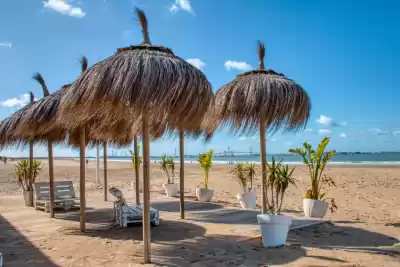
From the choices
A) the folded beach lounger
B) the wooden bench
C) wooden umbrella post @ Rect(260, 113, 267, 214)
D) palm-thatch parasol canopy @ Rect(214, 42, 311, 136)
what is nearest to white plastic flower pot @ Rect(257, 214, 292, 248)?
wooden umbrella post @ Rect(260, 113, 267, 214)

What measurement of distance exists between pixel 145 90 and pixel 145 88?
2 centimetres

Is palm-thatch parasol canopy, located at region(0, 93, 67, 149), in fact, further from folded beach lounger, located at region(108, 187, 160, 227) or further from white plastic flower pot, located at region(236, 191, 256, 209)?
white plastic flower pot, located at region(236, 191, 256, 209)

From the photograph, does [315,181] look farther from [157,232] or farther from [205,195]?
[205,195]

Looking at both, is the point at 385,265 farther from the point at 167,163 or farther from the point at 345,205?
the point at 167,163

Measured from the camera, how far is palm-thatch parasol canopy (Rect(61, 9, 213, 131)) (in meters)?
4.03

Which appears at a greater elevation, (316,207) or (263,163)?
(263,163)

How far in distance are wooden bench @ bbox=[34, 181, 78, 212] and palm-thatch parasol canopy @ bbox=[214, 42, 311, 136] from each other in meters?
4.61

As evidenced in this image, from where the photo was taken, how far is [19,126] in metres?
7.09

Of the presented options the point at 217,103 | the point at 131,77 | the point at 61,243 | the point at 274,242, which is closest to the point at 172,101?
the point at 131,77

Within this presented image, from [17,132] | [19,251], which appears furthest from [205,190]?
[19,251]

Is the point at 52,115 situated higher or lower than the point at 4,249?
higher

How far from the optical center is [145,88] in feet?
13.0

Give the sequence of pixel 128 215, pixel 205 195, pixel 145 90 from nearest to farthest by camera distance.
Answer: pixel 145 90 < pixel 128 215 < pixel 205 195

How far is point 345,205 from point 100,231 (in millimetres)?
6981
